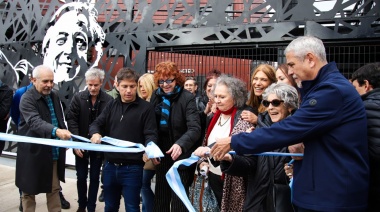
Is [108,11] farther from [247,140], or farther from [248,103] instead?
[247,140]

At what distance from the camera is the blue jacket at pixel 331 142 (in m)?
2.13

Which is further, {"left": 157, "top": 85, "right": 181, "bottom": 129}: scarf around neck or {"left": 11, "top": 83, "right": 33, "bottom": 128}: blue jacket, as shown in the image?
{"left": 11, "top": 83, "right": 33, "bottom": 128}: blue jacket

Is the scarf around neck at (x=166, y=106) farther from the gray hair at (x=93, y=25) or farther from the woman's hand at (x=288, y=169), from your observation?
the gray hair at (x=93, y=25)

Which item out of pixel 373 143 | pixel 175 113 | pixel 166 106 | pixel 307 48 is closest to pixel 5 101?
pixel 166 106


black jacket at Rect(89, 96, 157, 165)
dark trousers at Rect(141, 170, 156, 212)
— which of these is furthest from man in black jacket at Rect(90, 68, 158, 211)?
dark trousers at Rect(141, 170, 156, 212)

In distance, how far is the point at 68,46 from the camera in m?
8.27

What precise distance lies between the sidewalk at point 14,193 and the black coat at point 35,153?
1.61m

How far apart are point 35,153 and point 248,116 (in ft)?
7.92

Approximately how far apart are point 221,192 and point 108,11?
5.68 m

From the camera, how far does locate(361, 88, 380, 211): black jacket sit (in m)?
2.25

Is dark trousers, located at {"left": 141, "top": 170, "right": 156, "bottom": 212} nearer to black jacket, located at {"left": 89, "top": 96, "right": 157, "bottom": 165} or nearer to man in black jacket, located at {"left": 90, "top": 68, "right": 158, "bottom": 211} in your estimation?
man in black jacket, located at {"left": 90, "top": 68, "right": 158, "bottom": 211}

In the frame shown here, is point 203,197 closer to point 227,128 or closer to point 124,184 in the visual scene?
point 227,128

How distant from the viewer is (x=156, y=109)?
4.11 meters

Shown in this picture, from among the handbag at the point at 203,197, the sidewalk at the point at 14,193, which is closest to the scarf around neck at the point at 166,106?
the handbag at the point at 203,197
